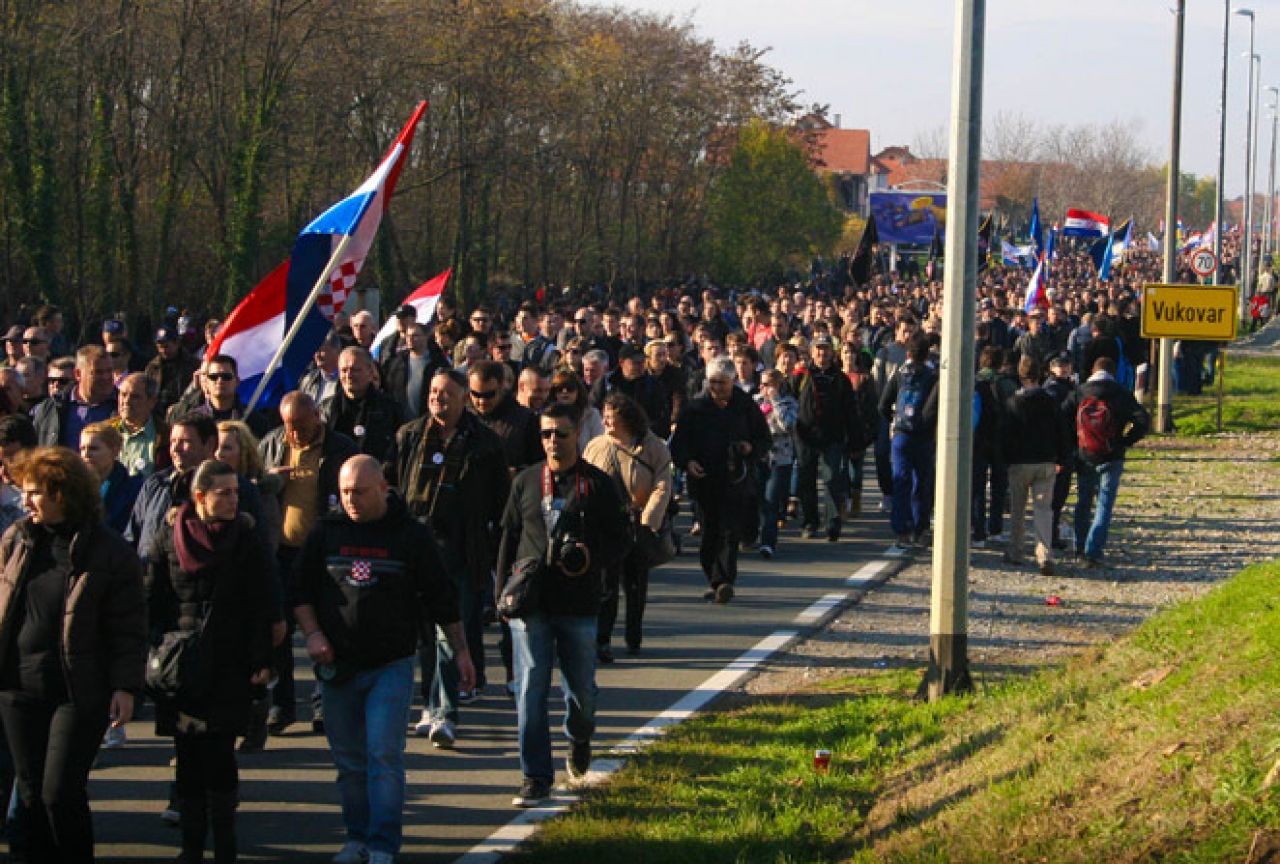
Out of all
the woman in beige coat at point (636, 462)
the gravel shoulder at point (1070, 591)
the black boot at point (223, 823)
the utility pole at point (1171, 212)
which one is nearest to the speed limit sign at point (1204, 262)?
the utility pole at point (1171, 212)

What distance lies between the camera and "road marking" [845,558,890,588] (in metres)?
13.7

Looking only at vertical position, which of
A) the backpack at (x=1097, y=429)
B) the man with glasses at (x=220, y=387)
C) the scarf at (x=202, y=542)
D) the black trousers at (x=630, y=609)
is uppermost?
the man with glasses at (x=220, y=387)

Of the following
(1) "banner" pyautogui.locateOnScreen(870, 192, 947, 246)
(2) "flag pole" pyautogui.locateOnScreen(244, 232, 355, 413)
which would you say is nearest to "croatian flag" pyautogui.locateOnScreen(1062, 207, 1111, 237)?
(1) "banner" pyautogui.locateOnScreen(870, 192, 947, 246)

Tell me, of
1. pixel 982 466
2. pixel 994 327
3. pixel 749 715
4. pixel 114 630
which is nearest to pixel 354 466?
pixel 114 630

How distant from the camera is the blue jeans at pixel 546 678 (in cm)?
772

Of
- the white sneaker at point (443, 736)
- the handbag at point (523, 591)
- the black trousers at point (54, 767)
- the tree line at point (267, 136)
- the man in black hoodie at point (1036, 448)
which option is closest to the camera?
the black trousers at point (54, 767)

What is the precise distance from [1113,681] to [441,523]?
3475 mm

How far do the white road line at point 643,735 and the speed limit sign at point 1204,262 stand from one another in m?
22.1

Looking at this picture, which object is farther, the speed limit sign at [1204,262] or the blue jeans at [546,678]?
the speed limit sign at [1204,262]

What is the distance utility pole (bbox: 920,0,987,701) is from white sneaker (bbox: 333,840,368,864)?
12.2 ft

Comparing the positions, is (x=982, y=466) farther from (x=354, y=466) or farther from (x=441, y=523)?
(x=354, y=466)

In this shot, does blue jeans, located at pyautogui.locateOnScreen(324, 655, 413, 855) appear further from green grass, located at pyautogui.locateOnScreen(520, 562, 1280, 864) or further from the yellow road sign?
the yellow road sign

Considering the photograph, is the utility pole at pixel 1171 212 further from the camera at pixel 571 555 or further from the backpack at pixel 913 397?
the camera at pixel 571 555

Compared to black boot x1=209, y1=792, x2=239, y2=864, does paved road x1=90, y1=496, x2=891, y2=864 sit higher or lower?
lower
